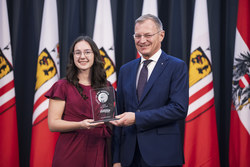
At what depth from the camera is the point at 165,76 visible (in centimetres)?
172

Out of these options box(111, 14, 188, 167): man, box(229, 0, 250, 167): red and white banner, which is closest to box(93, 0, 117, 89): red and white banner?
box(111, 14, 188, 167): man

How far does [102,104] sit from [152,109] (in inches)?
13.9

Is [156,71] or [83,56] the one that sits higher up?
[83,56]

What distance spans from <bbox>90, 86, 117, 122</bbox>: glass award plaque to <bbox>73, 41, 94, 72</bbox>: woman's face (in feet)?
1.23

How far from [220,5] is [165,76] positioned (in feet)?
6.89

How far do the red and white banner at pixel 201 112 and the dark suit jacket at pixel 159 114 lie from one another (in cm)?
119

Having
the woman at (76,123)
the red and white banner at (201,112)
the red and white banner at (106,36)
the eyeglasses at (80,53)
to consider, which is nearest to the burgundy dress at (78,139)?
the woman at (76,123)

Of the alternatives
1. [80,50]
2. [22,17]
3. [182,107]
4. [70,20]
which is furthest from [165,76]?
[22,17]

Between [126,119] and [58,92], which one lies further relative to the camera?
[58,92]

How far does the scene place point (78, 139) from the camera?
6.24 ft

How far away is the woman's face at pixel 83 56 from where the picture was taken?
200 centimetres

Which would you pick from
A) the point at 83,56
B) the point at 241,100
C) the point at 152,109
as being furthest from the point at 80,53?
the point at 241,100

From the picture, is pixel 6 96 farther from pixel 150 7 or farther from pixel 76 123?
pixel 150 7

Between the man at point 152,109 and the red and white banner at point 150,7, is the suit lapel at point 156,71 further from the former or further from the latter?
the red and white banner at point 150,7
